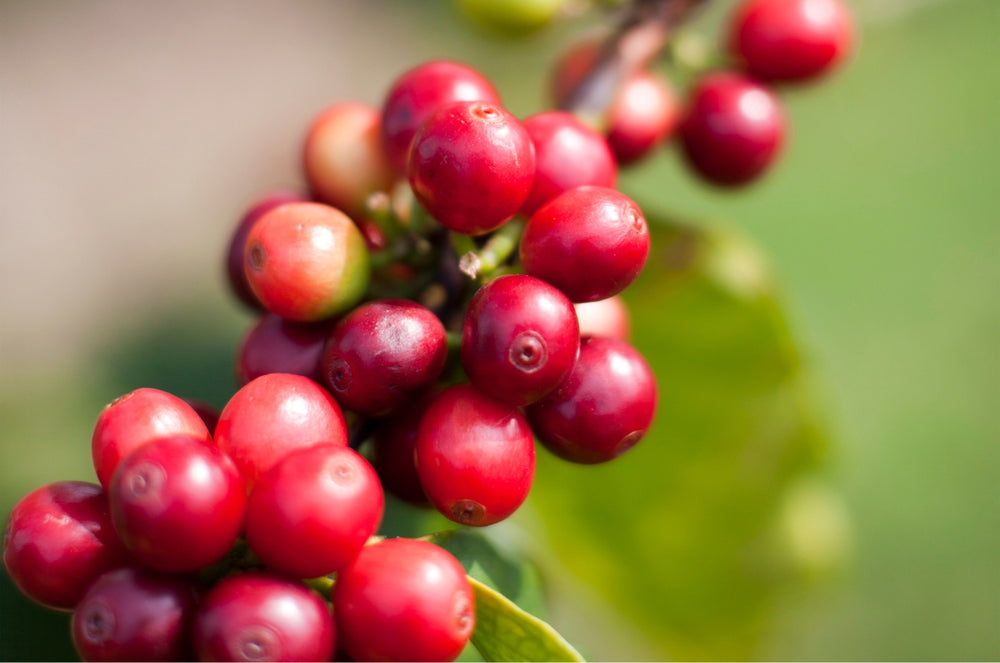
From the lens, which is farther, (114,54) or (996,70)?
(114,54)

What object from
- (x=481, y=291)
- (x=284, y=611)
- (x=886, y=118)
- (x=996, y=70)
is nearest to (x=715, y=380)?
(x=481, y=291)

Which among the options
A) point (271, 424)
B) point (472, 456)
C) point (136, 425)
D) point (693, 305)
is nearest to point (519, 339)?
point (472, 456)

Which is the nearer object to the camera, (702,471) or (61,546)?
(61,546)

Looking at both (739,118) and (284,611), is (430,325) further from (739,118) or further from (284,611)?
(739,118)

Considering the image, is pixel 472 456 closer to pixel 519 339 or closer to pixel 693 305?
pixel 519 339

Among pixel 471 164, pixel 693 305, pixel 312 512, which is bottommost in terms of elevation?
pixel 312 512

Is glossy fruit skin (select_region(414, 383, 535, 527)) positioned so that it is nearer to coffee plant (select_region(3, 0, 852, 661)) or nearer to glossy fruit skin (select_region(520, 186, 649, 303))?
coffee plant (select_region(3, 0, 852, 661))

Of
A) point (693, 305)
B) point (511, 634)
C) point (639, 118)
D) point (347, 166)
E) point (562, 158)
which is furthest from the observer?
point (693, 305)
